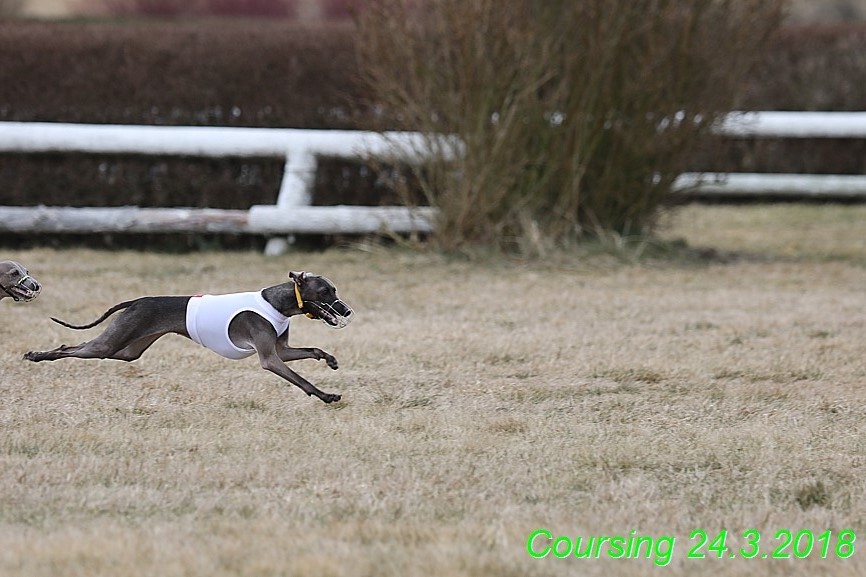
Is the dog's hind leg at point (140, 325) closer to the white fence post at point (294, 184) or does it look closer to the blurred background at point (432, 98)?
the blurred background at point (432, 98)

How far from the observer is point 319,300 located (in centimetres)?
486

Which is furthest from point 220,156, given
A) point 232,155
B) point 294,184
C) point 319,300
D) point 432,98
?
point 319,300

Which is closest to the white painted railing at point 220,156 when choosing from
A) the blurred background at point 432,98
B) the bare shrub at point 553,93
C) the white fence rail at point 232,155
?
the white fence rail at point 232,155

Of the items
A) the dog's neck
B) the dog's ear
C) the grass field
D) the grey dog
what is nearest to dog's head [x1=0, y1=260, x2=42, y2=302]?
the grey dog

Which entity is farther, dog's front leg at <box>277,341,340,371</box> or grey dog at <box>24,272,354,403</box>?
dog's front leg at <box>277,341,340,371</box>

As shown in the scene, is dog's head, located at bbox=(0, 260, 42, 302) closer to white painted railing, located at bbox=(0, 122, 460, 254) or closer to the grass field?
the grass field

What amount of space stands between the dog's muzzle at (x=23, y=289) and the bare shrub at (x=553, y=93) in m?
4.71

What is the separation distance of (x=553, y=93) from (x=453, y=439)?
5.50 meters

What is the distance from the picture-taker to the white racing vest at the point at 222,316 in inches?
193

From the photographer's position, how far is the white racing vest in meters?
4.89

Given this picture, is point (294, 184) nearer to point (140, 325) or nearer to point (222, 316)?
point (140, 325)

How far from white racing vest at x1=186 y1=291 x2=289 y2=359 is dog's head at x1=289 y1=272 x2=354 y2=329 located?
0.16m

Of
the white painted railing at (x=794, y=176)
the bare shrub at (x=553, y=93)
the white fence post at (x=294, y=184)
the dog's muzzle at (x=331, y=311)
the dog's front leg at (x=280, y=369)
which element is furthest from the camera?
the white painted railing at (x=794, y=176)

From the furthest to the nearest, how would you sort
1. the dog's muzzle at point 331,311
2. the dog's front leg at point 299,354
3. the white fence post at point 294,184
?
the white fence post at point 294,184 < the dog's front leg at point 299,354 < the dog's muzzle at point 331,311
